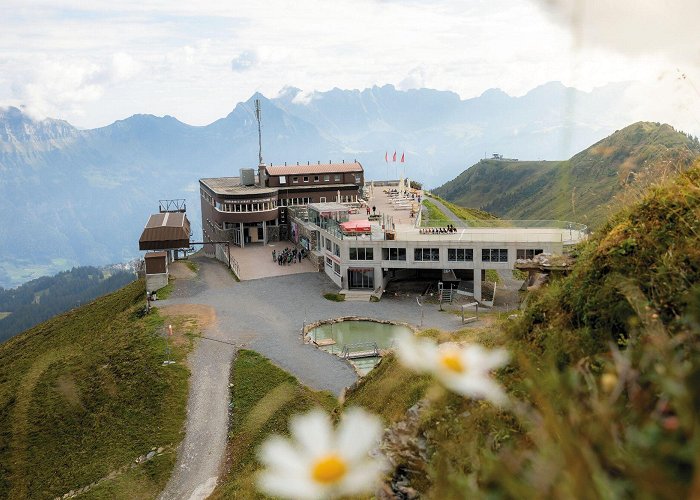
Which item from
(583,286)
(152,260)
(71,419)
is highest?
(583,286)

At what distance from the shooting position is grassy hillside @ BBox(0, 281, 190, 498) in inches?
1012

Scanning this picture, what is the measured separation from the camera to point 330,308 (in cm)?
4403

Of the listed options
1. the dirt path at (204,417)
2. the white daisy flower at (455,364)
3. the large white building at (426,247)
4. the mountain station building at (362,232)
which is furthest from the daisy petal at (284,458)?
the large white building at (426,247)

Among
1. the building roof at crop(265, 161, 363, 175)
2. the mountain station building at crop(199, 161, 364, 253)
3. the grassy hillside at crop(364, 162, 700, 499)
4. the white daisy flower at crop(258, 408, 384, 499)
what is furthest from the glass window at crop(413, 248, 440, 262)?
the white daisy flower at crop(258, 408, 384, 499)

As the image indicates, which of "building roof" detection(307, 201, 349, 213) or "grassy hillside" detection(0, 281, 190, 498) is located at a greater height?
"building roof" detection(307, 201, 349, 213)

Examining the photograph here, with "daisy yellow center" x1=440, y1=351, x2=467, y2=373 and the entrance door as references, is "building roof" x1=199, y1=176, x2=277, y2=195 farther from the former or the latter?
"daisy yellow center" x1=440, y1=351, x2=467, y2=373

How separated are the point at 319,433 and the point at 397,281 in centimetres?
4759

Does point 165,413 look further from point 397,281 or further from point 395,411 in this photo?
point 397,281

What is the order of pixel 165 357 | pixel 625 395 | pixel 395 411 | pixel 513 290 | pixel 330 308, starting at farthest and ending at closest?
pixel 513 290, pixel 330 308, pixel 165 357, pixel 395 411, pixel 625 395

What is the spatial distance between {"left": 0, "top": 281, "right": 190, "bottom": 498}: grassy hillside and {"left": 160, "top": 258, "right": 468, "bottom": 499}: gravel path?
0.92 m

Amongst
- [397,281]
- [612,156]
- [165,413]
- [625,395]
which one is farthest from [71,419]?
[612,156]

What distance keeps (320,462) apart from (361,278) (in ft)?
150

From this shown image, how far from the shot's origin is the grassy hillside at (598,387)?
2.72m

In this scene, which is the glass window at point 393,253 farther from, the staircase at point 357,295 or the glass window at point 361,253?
the staircase at point 357,295
